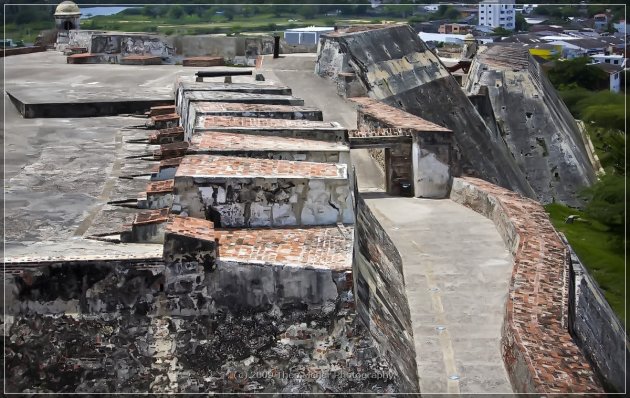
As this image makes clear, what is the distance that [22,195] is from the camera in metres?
10.5

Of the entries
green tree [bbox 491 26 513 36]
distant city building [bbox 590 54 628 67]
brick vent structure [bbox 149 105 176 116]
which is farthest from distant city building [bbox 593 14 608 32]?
brick vent structure [bbox 149 105 176 116]

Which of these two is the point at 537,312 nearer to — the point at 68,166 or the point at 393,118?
the point at 68,166

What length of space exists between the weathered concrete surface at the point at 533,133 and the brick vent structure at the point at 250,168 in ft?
48.5

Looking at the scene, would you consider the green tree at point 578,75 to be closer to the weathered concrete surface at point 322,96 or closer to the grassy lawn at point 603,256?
the weathered concrete surface at point 322,96

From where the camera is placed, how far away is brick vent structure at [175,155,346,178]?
30.7ft

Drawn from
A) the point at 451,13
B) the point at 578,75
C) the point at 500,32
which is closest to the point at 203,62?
the point at 578,75

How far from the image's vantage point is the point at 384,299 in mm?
9953

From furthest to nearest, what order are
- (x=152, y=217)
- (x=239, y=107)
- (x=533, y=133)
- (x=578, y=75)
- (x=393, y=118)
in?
1. (x=578, y=75)
2. (x=533, y=133)
3. (x=393, y=118)
4. (x=239, y=107)
5. (x=152, y=217)

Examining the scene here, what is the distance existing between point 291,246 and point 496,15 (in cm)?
6711

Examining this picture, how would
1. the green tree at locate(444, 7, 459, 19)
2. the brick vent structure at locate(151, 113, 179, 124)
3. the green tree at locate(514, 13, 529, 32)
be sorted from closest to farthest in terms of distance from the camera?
1. the brick vent structure at locate(151, 113, 179, 124)
2. the green tree at locate(444, 7, 459, 19)
3. the green tree at locate(514, 13, 529, 32)

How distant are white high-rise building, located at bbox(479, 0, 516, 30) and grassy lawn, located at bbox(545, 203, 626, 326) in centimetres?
5531

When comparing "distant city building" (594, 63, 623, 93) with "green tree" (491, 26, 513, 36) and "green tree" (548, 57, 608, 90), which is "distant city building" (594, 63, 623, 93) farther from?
"green tree" (491, 26, 513, 36)

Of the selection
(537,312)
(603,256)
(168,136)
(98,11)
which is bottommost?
(98,11)

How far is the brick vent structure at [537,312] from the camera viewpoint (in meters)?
8.80
